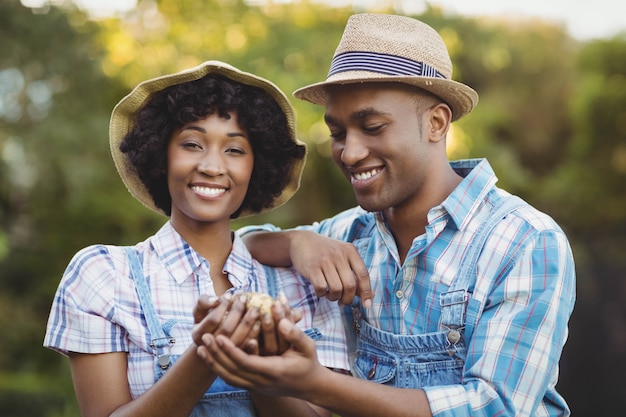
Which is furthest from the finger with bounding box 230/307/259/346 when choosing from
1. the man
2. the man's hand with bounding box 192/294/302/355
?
the man

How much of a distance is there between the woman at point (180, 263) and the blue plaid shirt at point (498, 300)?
1.17 feet

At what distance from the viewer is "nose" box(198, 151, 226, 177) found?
2549mm

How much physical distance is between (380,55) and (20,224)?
8629mm

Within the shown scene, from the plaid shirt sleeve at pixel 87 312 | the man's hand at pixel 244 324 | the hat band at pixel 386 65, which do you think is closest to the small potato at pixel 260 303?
the man's hand at pixel 244 324

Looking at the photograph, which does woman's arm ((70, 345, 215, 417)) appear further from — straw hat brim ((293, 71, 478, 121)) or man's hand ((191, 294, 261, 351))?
straw hat brim ((293, 71, 478, 121))

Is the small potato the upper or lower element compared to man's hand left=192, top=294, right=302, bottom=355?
upper

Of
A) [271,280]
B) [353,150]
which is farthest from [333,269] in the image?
[353,150]

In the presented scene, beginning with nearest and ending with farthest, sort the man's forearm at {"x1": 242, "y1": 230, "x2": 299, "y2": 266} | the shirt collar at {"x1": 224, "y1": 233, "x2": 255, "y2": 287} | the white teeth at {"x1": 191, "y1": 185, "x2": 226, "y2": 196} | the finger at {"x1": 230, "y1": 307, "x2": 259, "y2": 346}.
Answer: the finger at {"x1": 230, "y1": 307, "x2": 259, "y2": 346}
the white teeth at {"x1": 191, "y1": 185, "x2": 226, "y2": 196}
the shirt collar at {"x1": 224, "y1": 233, "x2": 255, "y2": 287}
the man's forearm at {"x1": 242, "y1": 230, "x2": 299, "y2": 266}

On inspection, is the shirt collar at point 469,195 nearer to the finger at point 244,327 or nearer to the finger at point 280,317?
the finger at point 280,317

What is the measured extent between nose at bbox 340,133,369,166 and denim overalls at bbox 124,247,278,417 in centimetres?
81

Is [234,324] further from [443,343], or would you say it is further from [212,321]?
[443,343]

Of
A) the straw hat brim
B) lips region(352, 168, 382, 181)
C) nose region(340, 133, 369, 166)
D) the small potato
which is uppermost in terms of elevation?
the straw hat brim

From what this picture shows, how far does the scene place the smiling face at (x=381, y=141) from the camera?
2688 mm

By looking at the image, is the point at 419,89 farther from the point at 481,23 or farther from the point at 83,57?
the point at 481,23
